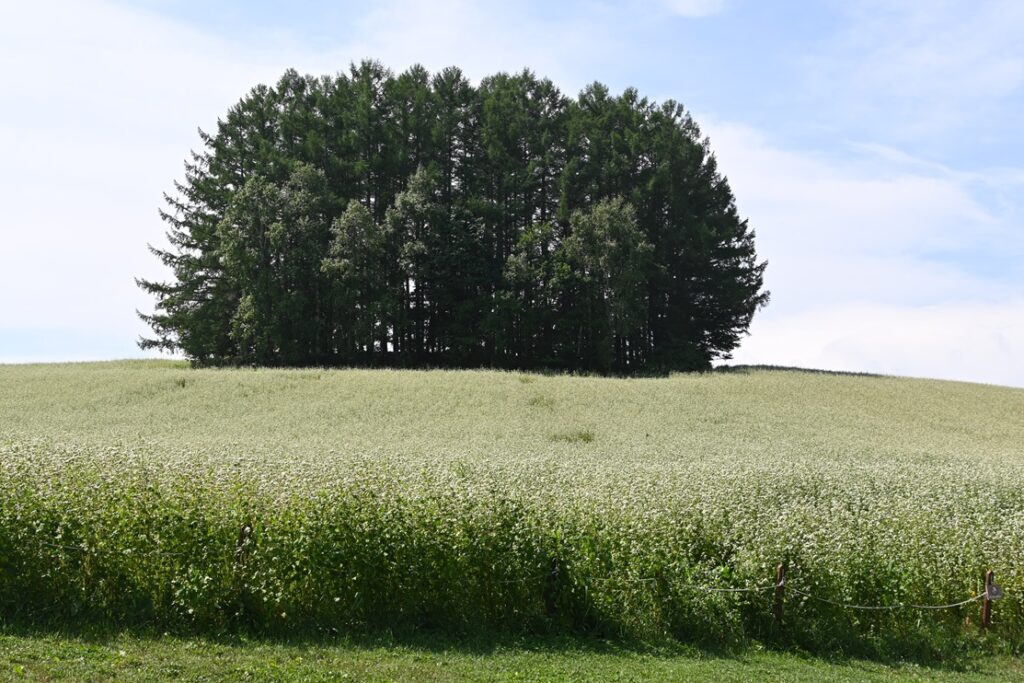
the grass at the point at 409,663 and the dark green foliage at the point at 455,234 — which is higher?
the dark green foliage at the point at 455,234

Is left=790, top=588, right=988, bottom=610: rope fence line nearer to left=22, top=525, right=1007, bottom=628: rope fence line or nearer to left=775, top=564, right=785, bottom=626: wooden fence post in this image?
left=22, top=525, right=1007, bottom=628: rope fence line

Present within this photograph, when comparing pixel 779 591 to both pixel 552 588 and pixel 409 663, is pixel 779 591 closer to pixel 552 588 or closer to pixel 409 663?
pixel 552 588

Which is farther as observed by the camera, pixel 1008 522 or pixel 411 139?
pixel 411 139

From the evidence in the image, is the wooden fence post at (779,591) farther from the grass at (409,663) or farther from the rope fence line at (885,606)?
the grass at (409,663)

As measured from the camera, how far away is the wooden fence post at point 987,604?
40.7ft

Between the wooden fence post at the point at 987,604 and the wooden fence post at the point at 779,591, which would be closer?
the wooden fence post at the point at 779,591

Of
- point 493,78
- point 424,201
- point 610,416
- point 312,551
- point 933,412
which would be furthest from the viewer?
point 493,78

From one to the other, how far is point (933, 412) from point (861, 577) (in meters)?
29.7

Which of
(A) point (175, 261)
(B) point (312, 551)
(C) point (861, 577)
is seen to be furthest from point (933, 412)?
(A) point (175, 261)

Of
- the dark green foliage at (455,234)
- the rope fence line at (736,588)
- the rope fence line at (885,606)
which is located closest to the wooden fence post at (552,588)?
the rope fence line at (736,588)

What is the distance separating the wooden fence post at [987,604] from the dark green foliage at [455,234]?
38.8m

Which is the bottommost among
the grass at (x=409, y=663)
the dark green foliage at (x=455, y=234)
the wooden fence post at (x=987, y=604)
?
the grass at (x=409, y=663)

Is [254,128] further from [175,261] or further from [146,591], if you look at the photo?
[146,591]

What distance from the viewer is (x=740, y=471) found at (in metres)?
19.1
